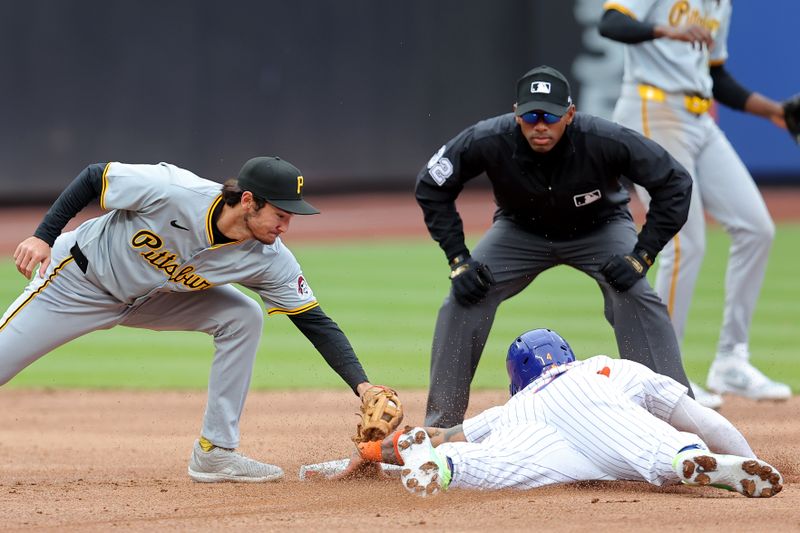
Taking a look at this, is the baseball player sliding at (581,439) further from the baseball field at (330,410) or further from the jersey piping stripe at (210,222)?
the jersey piping stripe at (210,222)

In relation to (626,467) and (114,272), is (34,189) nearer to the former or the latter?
(114,272)

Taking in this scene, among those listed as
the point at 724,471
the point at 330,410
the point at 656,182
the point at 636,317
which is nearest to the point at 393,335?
the point at 330,410

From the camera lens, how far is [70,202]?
471 centimetres

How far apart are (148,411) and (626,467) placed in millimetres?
3528

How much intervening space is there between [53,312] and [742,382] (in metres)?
3.77

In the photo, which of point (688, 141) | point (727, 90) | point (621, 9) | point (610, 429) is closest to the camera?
point (610, 429)

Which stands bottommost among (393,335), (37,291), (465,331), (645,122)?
(393,335)

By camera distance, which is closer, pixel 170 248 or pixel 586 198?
pixel 170 248

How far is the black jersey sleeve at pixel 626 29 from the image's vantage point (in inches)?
240

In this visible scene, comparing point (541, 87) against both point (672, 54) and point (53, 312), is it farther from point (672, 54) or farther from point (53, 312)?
point (53, 312)

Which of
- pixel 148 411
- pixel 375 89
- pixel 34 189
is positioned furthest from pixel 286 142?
pixel 148 411

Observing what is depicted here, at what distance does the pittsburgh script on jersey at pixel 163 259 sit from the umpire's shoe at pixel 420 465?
123cm

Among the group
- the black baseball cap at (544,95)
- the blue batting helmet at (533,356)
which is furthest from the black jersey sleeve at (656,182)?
the blue batting helmet at (533,356)

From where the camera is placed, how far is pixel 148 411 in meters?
6.95
